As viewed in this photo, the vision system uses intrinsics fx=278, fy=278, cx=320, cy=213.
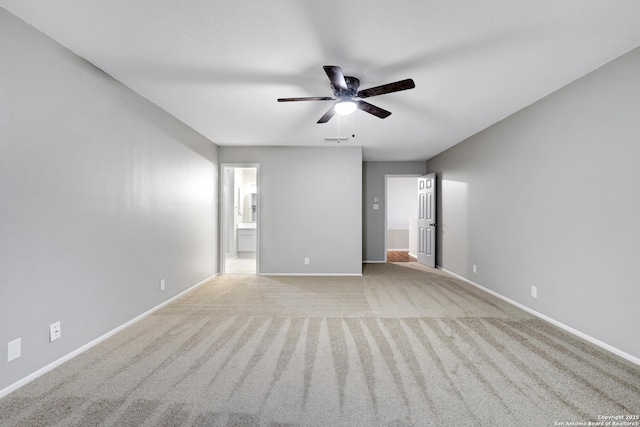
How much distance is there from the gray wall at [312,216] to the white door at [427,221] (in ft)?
6.12

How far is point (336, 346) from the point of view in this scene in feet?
7.91

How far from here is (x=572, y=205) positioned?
2.72 m

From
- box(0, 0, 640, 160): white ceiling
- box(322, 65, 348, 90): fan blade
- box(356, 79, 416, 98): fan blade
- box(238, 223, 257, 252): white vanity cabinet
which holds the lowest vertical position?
box(238, 223, 257, 252): white vanity cabinet

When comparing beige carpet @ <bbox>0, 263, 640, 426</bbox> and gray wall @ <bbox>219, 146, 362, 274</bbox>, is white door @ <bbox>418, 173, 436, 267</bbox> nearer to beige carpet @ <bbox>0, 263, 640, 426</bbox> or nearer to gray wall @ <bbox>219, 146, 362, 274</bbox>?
gray wall @ <bbox>219, 146, 362, 274</bbox>

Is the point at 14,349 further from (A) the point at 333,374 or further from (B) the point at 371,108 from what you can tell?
(B) the point at 371,108

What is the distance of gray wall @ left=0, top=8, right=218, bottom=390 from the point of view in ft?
5.97

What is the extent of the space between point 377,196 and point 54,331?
598 cm

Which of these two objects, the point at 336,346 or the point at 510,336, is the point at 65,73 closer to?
the point at 336,346

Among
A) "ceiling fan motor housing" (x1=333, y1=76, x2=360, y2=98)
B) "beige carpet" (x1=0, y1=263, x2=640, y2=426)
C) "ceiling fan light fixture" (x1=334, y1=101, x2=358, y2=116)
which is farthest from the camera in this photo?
"ceiling fan light fixture" (x1=334, y1=101, x2=358, y2=116)

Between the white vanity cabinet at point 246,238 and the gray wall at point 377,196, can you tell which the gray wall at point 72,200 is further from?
the gray wall at point 377,196

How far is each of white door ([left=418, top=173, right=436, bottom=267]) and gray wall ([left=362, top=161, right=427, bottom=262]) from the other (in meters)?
0.51

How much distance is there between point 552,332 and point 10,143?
4.65 metres

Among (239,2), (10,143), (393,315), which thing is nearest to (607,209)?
(393,315)

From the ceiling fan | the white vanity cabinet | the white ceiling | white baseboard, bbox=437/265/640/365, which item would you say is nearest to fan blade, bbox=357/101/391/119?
the ceiling fan
